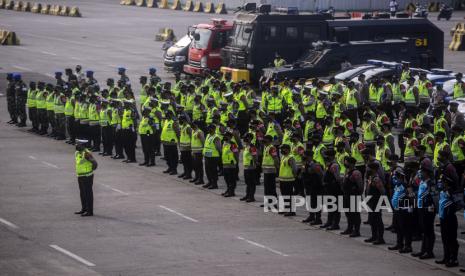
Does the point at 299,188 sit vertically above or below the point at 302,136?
below

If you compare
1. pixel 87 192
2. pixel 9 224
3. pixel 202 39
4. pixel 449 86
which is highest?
pixel 202 39

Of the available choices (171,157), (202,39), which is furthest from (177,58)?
(171,157)

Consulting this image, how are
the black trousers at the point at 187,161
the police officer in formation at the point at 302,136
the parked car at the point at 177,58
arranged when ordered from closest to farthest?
the police officer in formation at the point at 302,136, the black trousers at the point at 187,161, the parked car at the point at 177,58

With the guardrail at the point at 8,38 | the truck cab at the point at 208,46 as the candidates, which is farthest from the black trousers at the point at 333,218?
the guardrail at the point at 8,38

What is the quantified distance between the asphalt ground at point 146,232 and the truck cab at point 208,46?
12.8m

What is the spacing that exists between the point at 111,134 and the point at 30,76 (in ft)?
61.5

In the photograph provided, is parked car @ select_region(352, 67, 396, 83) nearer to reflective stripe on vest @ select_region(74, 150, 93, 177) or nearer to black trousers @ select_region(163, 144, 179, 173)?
black trousers @ select_region(163, 144, 179, 173)

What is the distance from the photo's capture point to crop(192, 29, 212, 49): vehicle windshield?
49688mm

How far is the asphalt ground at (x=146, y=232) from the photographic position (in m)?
21.8

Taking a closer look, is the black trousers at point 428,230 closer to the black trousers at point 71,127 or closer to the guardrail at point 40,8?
A: the black trousers at point 71,127

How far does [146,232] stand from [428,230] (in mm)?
5778

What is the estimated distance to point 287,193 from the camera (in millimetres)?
26766

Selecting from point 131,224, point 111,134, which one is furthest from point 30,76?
point 131,224

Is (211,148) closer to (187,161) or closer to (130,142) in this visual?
(187,161)
